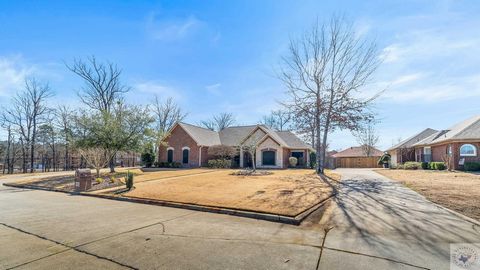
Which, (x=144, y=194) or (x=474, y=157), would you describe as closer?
(x=144, y=194)

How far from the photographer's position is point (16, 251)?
4492 millimetres

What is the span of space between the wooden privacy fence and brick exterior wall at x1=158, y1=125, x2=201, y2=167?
2157 cm


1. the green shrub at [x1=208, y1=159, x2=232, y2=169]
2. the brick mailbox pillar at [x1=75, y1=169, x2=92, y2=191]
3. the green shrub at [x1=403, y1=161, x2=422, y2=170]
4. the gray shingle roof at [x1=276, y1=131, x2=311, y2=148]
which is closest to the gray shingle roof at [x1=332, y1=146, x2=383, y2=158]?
the green shrub at [x1=403, y1=161, x2=422, y2=170]

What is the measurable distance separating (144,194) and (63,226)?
450cm

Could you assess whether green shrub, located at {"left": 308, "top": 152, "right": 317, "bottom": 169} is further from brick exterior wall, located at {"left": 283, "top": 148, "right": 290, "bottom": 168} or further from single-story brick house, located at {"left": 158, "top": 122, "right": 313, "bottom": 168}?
brick exterior wall, located at {"left": 283, "top": 148, "right": 290, "bottom": 168}

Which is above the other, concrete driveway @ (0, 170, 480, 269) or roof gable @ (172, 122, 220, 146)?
roof gable @ (172, 122, 220, 146)

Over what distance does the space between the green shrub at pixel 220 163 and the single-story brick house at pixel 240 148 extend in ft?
5.66

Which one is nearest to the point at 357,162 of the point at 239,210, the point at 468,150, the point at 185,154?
the point at 468,150

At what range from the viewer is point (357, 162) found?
39.0 m

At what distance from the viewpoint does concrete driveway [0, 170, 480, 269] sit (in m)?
3.89

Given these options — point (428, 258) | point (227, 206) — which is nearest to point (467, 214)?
point (428, 258)

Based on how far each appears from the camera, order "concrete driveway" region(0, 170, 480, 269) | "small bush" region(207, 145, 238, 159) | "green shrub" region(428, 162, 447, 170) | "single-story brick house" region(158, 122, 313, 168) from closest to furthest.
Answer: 1. "concrete driveway" region(0, 170, 480, 269)
2. "green shrub" region(428, 162, 447, 170)
3. "small bush" region(207, 145, 238, 159)
4. "single-story brick house" region(158, 122, 313, 168)

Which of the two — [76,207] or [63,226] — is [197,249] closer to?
[63,226]

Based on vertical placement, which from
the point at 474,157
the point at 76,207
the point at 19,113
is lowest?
the point at 76,207
